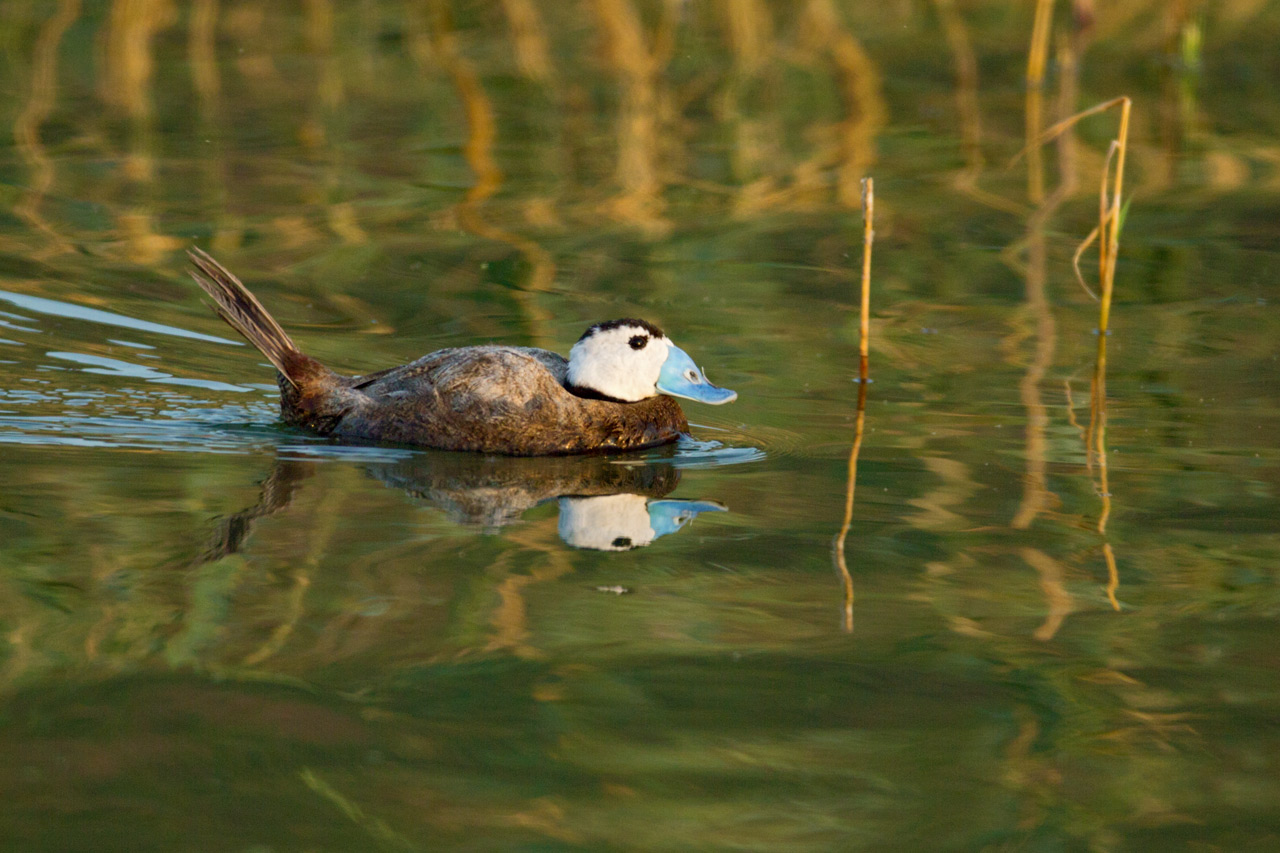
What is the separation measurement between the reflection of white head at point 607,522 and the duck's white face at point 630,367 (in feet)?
2.90

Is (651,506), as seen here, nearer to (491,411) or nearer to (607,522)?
(607,522)

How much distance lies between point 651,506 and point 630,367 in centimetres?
111

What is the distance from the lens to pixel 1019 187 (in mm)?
12609

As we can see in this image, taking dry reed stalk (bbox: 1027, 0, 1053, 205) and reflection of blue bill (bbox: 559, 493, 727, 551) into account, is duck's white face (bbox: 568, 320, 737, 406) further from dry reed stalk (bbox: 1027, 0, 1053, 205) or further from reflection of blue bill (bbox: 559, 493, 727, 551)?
dry reed stalk (bbox: 1027, 0, 1053, 205)

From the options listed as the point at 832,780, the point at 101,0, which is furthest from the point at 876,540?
the point at 101,0

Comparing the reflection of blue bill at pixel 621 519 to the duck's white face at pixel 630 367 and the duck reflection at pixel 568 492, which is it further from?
the duck's white face at pixel 630 367

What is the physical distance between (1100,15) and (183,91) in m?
11.1

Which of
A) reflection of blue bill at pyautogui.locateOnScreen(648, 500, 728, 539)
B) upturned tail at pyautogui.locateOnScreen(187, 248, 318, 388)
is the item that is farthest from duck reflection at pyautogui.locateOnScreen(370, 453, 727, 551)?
upturned tail at pyautogui.locateOnScreen(187, 248, 318, 388)

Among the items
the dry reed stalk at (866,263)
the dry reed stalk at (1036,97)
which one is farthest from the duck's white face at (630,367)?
the dry reed stalk at (1036,97)

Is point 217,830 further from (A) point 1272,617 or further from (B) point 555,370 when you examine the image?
(B) point 555,370

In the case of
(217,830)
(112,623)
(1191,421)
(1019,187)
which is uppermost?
(1019,187)

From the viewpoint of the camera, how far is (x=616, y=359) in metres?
6.86

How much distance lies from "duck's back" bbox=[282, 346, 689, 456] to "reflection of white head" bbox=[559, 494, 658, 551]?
2.30ft

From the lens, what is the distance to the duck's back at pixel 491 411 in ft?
21.9
